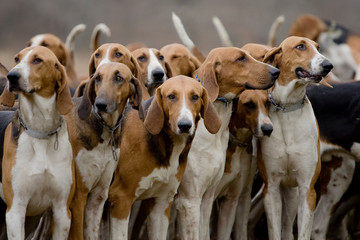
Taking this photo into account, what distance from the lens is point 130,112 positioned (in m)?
7.60

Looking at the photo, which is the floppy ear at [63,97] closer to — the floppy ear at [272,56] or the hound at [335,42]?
the floppy ear at [272,56]

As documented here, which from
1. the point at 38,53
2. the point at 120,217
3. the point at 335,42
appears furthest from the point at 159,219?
the point at 335,42

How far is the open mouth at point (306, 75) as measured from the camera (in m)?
7.86

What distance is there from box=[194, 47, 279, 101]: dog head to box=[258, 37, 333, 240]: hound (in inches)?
18.4

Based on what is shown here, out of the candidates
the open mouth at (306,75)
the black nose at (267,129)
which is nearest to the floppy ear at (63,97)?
the black nose at (267,129)

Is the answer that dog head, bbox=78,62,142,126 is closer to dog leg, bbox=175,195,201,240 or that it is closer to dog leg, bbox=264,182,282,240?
dog leg, bbox=175,195,201,240

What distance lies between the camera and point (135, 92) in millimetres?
7113

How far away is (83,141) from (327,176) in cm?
340

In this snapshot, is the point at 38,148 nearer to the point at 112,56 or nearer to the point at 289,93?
the point at 112,56

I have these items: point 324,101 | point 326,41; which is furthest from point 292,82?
point 326,41

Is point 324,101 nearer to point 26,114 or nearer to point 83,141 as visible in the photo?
point 83,141

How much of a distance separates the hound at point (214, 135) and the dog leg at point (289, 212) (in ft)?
3.32

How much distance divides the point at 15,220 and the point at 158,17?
15331mm

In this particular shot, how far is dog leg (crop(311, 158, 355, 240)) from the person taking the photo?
9.35 m
